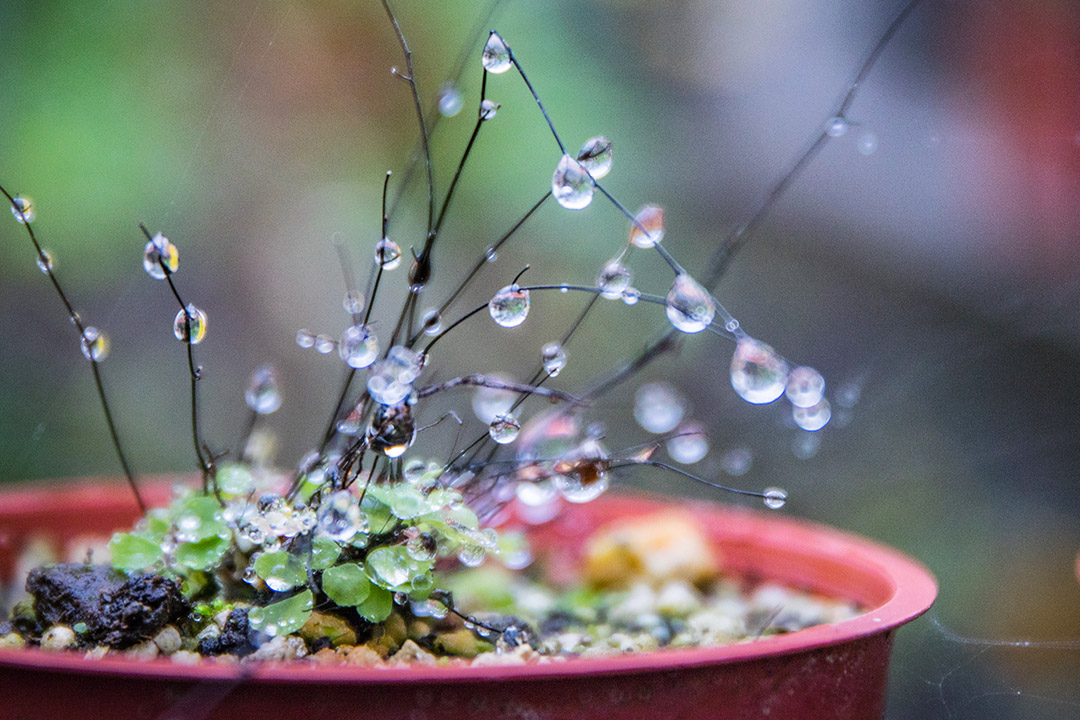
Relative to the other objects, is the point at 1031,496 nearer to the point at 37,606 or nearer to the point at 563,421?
the point at 563,421

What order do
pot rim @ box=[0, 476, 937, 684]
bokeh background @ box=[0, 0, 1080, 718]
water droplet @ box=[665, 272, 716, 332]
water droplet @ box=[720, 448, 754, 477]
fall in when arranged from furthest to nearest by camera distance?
bokeh background @ box=[0, 0, 1080, 718], water droplet @ box=[720, 448, 754, 477], water droplet @ box=[665, 272, 716, 332], pot rim @ box=[0, 476, 937, 684]

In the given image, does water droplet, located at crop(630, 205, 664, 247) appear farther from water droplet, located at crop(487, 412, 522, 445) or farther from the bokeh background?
the bokeh background

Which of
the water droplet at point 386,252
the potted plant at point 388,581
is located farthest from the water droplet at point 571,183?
the water droplet at point 386,252

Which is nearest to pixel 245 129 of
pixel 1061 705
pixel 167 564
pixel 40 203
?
pixel 40 203

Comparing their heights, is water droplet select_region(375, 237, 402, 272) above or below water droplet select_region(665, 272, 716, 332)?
above

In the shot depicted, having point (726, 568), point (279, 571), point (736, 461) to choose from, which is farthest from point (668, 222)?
point (279, 571)

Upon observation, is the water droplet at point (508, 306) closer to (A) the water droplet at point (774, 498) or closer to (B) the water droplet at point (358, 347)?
(B) the water droplet at point (358, 347)

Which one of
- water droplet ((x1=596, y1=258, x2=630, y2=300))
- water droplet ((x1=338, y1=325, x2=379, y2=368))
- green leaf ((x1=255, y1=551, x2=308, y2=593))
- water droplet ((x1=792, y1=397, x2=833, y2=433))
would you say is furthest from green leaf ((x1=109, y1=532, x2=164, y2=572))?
water droplet ((x1=792, y1=397, x2=833, y2=433))
